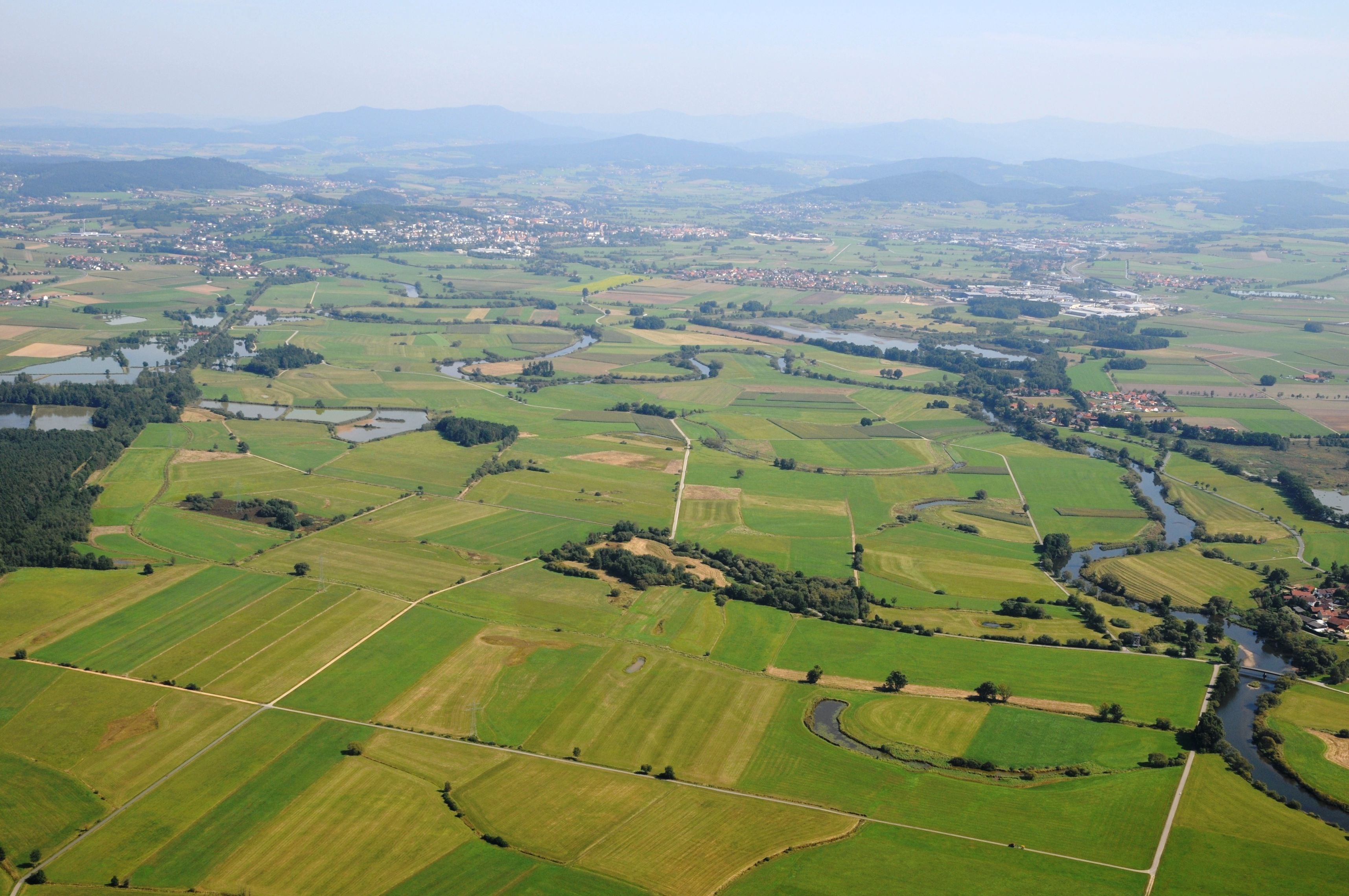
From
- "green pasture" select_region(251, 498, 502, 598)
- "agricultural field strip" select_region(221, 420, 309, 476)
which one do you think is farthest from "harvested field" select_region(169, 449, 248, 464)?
"green pasture" select_region(251, 498, 502, 598)

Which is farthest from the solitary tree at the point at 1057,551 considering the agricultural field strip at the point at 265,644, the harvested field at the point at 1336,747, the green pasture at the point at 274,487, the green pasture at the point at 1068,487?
the green pasture at the point at 274,487

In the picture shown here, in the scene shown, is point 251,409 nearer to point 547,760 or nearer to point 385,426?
point 385,426

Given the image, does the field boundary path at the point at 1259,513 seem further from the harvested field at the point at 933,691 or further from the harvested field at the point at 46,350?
the harvested field at the point at 46,350

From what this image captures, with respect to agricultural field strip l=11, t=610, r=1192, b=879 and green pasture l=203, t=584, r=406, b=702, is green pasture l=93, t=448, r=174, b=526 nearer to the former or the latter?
green pasture l=203, t=584, r=406, b=702

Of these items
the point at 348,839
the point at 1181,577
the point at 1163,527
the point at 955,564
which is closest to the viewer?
the point at 348,839

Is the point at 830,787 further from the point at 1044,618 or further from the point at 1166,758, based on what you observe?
the point at 1044,618

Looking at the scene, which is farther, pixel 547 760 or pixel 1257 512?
pixel 1257 512

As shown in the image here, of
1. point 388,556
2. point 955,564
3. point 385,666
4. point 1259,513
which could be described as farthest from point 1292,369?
point 385,666
